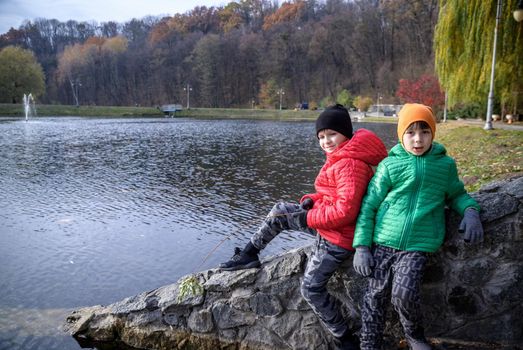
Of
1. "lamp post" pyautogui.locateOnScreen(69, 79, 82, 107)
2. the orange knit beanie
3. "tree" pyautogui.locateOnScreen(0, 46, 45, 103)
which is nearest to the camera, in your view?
the orange knit beanie

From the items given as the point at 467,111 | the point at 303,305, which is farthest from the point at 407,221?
the point at 467,111

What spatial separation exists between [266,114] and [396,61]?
39.6 meters

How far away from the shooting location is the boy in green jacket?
2.75 m

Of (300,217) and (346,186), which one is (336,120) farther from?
(300,217)

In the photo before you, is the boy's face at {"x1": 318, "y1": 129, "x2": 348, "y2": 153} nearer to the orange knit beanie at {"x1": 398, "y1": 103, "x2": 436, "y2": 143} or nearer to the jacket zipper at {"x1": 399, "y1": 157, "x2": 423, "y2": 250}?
the orange knit beanie at {"x1": 398, "y1": 103, "x2": 436, "y2": 143}

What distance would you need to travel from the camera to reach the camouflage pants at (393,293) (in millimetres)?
2713

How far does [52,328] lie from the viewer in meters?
4.39

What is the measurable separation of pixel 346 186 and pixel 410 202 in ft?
1.47

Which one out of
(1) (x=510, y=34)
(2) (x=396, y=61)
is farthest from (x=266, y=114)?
(1) (x=510, y=34)

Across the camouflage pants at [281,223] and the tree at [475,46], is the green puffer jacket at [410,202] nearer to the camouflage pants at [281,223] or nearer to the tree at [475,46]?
the camouflage pants at [281,223]

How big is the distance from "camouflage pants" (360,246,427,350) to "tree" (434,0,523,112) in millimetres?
13773

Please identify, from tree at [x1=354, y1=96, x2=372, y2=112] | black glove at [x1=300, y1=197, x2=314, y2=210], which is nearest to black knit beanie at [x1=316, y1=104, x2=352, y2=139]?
black glove at [x1=300, y1=197, x2=314, y2=210]

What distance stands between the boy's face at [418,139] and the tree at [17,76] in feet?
272

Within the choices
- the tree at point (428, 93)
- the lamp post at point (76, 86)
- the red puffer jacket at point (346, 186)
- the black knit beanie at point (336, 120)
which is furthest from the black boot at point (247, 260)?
the lamp post at point (76, 86)
